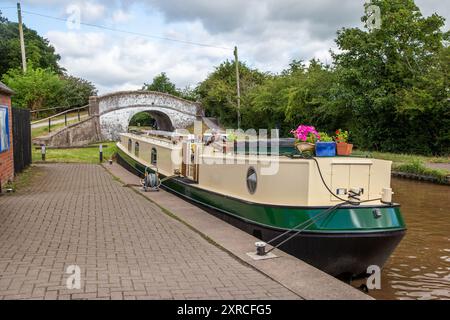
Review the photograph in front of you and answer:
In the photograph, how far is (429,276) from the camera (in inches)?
252

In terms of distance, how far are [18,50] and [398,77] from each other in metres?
35.2

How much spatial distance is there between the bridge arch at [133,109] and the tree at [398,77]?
12756 millimetres

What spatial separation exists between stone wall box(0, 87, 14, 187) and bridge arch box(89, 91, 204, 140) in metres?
15.9

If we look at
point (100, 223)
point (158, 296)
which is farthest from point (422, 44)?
point (158, 296)

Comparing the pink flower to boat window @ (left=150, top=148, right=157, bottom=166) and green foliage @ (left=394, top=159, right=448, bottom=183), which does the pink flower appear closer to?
boat window @ (left=150, top=148, right=157, bottom=166)

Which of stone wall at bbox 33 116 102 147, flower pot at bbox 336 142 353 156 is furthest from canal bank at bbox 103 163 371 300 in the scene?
stone wall at bbox 33 116 102 147

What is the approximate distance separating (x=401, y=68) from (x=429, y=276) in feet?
Answer: 55.9

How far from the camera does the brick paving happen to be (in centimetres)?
419

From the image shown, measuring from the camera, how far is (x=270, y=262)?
17.5 feet

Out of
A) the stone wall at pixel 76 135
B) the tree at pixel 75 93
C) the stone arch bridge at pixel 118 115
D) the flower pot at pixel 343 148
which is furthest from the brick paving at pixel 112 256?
the tree at pixel 75 93

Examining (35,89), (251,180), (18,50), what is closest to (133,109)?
(35,89)

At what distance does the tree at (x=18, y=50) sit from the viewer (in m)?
42.0

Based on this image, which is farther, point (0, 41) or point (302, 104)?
point (0, 41)
